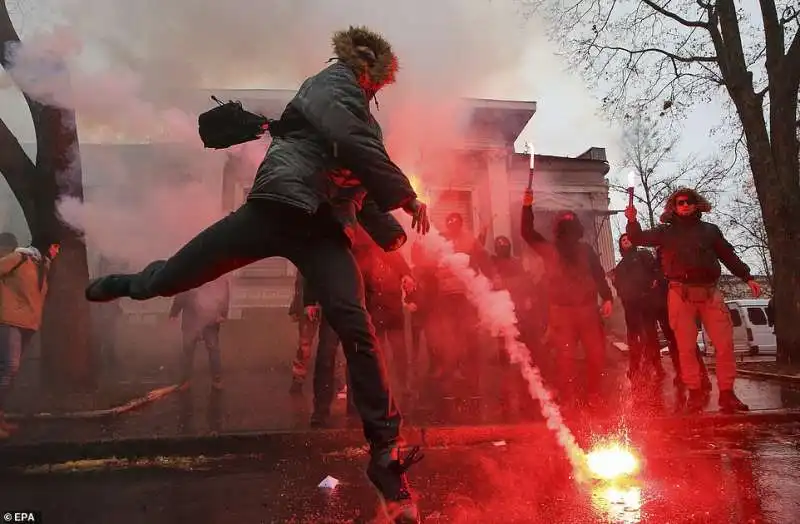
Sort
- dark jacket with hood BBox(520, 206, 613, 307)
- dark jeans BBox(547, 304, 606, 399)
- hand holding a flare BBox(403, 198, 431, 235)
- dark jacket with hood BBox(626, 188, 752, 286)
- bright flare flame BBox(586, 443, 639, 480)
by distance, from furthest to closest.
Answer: dark jacket with hood BBox(520, 206, 613, 307) → dark jeans BBox(547, 304, 606, 399) → dark jacket with hood BBox(626, 188, 752, 286) → bright flare flame BBox(586, 443, 639, 480) → hand holding a flare BBox(403, 198, 431, 235)

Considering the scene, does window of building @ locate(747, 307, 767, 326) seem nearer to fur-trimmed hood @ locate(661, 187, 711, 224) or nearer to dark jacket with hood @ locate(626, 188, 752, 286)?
dark jacket with hood @ locate(626, 188, 752, 286)

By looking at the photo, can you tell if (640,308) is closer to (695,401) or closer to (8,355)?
(695,401)

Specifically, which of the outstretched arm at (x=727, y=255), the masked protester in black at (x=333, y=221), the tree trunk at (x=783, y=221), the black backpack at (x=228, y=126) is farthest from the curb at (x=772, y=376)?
the black backpack at (x=228, y=126)

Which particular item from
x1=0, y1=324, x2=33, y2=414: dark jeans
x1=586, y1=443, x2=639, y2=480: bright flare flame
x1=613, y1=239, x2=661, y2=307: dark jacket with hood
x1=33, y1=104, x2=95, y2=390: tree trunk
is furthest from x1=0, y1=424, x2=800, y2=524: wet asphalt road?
x1=613, y1=239, x2=661, y2=307: dark jacket with hood

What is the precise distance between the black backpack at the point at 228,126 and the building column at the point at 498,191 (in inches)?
431

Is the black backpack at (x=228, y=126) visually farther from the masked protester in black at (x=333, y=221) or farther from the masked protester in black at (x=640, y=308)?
the masked protester in black at (x=640, y=308)

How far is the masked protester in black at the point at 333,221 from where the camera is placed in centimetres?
221

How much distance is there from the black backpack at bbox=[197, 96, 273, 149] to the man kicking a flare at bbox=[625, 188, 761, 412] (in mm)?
3574

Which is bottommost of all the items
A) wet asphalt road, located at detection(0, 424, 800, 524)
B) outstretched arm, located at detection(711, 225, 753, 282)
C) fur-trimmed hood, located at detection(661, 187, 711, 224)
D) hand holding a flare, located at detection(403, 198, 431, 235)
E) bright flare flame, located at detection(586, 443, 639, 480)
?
wet asphalt road, located at detection(0, 424, 800, 524)

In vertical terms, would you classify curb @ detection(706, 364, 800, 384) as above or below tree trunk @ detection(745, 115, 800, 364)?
below

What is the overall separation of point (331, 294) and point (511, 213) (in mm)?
11864

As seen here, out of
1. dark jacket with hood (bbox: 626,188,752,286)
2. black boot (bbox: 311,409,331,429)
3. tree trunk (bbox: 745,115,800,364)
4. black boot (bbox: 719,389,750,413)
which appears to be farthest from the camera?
tree trunk (bbox: 745,115,800,364)

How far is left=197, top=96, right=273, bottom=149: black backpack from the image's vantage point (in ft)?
8.43

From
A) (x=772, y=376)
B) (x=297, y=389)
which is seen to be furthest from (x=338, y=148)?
(x=772, y=376)
